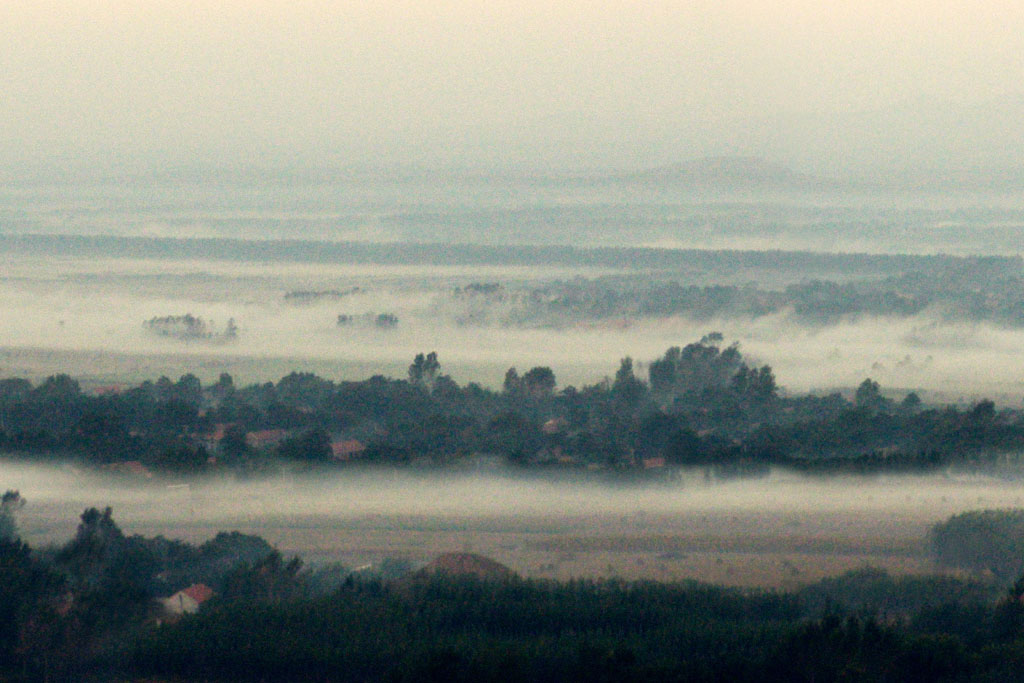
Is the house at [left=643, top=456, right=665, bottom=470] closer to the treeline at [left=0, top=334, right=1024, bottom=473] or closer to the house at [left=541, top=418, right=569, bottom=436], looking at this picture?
the treeline at [left=0, top=334, right=1024, bottom=473]

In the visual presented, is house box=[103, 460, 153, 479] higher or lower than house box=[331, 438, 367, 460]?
lower

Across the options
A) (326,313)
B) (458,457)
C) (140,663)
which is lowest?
(140,663)

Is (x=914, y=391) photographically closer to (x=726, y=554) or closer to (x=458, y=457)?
(x=458, y=457)

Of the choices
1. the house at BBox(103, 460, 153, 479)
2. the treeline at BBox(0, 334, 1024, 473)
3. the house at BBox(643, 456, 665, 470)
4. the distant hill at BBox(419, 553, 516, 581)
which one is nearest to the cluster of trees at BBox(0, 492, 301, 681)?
the distant hill at BBox(419, 553, 516, 581)

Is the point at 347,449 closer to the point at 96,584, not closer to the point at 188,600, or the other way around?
the point at 188,600

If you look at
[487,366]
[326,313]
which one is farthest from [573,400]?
[326,313]

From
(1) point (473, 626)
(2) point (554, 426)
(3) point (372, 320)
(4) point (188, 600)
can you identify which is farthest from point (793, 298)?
(1) point (473, 626)

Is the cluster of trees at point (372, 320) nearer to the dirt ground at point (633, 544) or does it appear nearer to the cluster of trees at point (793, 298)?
the cluster of trees at point (793, 298)
